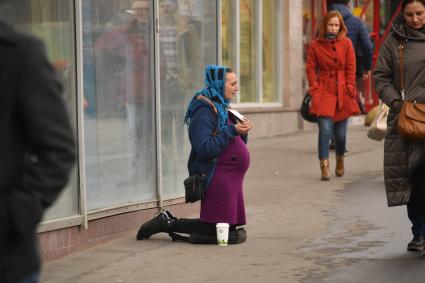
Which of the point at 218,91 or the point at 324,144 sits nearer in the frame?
the point at 218,91

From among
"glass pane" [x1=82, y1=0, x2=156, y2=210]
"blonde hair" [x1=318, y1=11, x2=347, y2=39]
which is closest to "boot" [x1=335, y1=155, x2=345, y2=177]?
"blonde hair" [x1=318, y1=11, x2=347, y2=39]

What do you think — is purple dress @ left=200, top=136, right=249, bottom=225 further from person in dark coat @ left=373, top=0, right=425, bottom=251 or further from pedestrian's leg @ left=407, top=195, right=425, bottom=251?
pedestrian's leg @ left=407, top=195, right=425, bottom=251

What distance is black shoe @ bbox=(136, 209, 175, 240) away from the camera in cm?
793

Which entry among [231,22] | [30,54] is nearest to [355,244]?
[30,54]

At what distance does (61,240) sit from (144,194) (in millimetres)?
1258

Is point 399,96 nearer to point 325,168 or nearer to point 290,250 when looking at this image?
point 290,250

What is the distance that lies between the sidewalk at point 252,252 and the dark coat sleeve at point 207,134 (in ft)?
2.25

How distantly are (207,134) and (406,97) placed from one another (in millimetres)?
1418

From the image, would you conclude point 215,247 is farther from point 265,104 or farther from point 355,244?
point 265,104

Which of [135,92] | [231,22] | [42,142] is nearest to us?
[42,142]

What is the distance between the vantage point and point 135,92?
27.5ft

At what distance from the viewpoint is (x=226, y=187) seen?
25.3 ft

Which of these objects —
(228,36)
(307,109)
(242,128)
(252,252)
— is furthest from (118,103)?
(228,36)

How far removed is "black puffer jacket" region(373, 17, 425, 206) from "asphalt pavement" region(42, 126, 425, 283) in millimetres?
476
